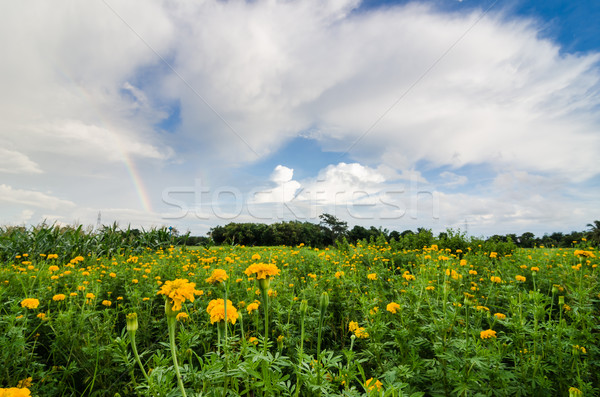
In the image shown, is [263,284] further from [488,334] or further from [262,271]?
[488,334]

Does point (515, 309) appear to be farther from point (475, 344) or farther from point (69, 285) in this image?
point (69, 285)

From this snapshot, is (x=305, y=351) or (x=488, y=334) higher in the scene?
(x=488, y=334)

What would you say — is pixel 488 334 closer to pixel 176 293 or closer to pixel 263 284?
pixel 263 284

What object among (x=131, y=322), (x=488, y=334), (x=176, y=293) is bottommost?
(x=488, y=334)

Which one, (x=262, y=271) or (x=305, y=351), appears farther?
(x=305, y=351)

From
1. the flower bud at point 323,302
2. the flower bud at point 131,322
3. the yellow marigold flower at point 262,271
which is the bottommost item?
the flower bud at point 131,322

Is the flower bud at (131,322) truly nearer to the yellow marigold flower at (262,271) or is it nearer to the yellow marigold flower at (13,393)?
the yellow marigold flower at (13,393)

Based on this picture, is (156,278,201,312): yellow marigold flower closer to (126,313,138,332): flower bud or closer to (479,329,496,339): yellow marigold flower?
(126,313,138,332): flower bud

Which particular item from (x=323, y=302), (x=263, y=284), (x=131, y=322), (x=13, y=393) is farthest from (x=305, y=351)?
(x=13, y=393)

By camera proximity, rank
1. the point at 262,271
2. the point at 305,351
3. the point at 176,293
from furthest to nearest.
A: the point at 305,351, the point at 262,271, the point at 176,293

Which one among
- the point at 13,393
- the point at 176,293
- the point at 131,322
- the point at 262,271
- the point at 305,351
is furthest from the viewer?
the point at 305,351

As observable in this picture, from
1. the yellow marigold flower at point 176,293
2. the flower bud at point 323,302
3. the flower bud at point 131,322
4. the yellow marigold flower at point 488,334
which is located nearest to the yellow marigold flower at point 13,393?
the flower bud at point 131,322

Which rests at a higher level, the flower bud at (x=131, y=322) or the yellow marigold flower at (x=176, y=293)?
the yellow marigold flower at (x=176, y=293)

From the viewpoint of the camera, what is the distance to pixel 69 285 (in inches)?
161
